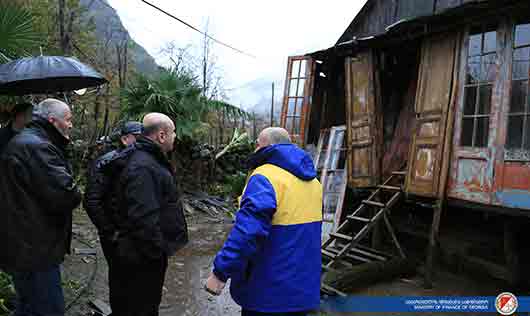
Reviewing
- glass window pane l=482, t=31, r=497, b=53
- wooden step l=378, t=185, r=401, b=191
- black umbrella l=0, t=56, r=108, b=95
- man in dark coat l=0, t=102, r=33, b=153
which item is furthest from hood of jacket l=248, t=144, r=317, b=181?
glass window pane l=482, t=31, r=497, b=53

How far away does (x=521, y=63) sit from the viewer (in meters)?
4.44

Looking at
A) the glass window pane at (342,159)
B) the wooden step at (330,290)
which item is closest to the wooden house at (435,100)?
the glass window pane at (342,159)

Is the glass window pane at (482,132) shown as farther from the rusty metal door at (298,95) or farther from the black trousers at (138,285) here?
the black trousers at (138,285)

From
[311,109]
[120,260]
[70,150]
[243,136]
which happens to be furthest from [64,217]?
[243,136]

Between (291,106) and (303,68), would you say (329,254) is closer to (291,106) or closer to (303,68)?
(291,106)

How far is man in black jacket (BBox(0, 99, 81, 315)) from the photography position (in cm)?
225

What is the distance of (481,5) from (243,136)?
891 cm

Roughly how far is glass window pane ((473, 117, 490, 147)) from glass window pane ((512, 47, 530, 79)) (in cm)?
62

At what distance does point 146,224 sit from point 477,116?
4.51 m

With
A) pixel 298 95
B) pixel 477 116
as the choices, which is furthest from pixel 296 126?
pixel 477 116

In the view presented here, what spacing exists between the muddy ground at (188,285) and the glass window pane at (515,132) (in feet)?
6.78

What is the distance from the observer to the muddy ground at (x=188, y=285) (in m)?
4.08

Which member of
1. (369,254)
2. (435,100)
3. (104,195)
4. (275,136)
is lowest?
(369,254)

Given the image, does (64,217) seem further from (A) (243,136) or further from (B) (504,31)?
(A) (243,136)
